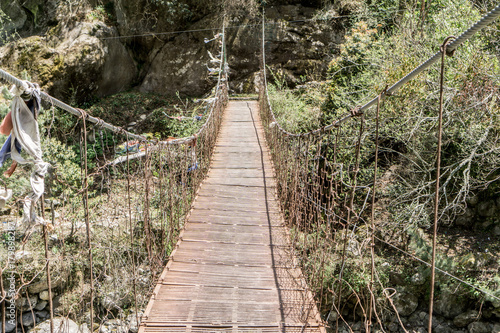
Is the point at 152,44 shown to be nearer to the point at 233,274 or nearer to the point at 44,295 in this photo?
the point at 44,295

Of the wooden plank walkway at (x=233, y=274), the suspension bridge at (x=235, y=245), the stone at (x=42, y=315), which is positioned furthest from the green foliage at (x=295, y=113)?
the stone at (x=42, y=315)

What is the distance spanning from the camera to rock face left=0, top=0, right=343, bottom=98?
26.2 feet

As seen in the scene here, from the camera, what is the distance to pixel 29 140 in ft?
3.65

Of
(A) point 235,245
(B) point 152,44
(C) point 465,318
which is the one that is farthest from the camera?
(B) point 152,44

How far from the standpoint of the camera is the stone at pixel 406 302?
499 centimetres

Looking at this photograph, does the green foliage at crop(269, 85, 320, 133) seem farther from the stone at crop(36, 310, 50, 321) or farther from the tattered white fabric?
the tattered white fabric

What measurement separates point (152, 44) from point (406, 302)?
8.22 metres

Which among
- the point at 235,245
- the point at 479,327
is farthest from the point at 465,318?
the point at 235,245

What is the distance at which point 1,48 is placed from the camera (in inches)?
297

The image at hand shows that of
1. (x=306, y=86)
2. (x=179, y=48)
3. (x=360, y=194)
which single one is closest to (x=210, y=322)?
(x=360, y=194)

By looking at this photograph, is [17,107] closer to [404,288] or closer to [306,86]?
[404,288]

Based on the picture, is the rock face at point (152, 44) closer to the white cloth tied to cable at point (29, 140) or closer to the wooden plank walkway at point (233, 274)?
the wooden plank walkway at point (233, 274)

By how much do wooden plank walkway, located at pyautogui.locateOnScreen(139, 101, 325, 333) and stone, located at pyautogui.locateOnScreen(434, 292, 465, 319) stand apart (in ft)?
9.31

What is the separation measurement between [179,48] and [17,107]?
9.01 m
